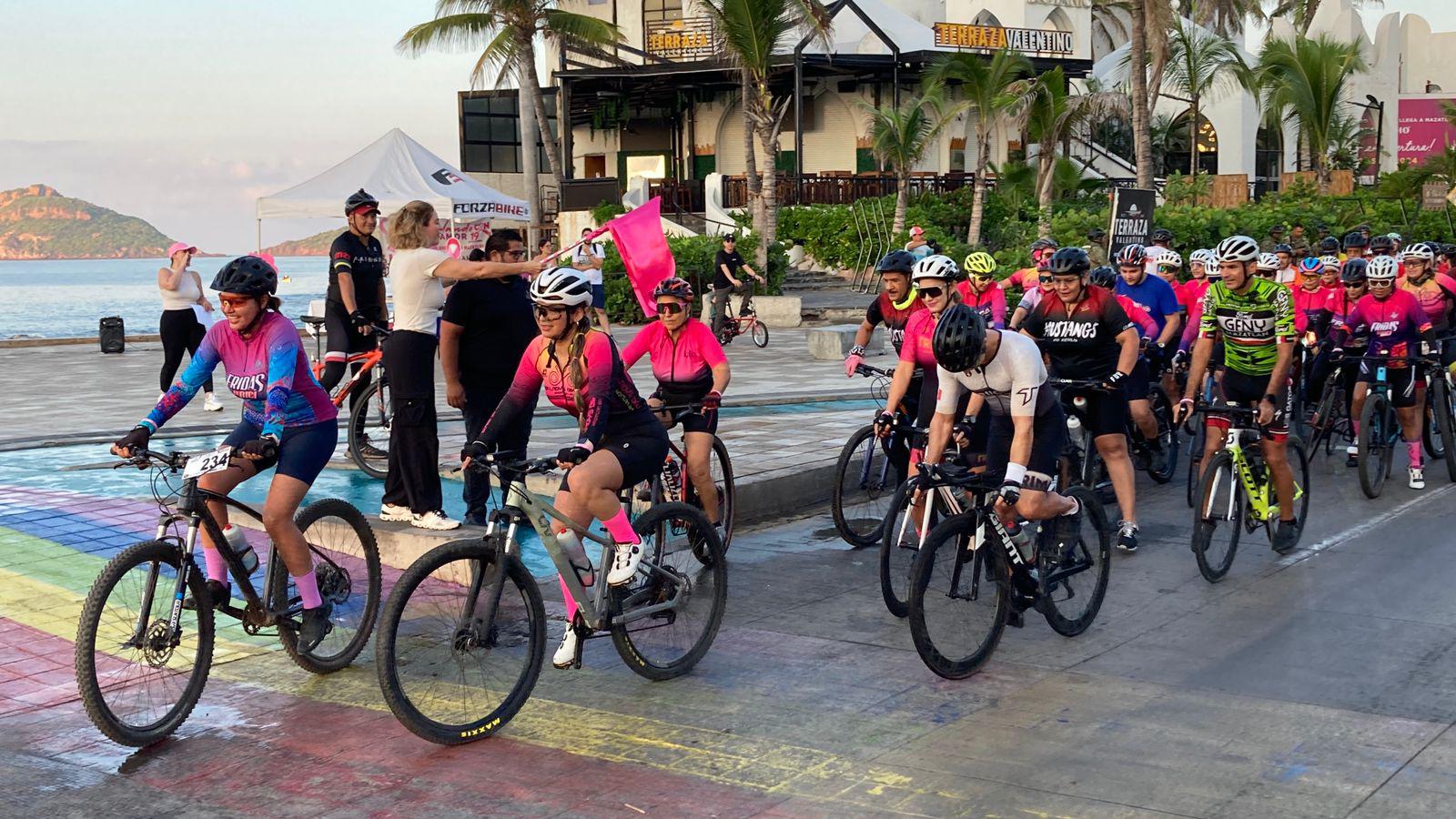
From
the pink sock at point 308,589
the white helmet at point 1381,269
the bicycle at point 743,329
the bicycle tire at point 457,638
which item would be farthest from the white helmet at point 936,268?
the bicycle at point 743,329

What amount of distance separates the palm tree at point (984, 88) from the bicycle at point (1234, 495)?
25393mm

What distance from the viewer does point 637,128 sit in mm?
44531

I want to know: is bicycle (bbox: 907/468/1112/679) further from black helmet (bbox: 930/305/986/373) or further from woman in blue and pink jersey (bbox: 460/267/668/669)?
woman in blue and pink jersey (bbox: 460/267/668/669)

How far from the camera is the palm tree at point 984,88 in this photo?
34781 mm

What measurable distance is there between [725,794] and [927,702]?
1.41m

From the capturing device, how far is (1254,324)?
379 inches

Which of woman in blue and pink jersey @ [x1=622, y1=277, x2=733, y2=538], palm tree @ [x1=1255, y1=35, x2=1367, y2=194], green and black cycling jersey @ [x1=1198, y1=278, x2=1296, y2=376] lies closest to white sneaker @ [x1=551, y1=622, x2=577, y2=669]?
woman in blue and pink jersey @ [x1=622, y1=277, x2=733, y2=538]

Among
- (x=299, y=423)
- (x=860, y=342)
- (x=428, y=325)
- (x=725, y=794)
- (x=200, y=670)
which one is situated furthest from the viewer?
(x=860, y=342)

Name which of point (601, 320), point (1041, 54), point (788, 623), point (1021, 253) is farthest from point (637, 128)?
point (788, 623)

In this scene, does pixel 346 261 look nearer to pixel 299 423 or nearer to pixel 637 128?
pixel 299 423

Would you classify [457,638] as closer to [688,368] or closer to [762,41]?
[688,368]

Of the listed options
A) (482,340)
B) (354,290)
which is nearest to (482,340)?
(482,340)

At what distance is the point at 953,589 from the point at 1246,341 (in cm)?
408

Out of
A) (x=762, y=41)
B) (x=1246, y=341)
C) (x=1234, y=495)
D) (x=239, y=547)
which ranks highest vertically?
(x=762, y=41)
